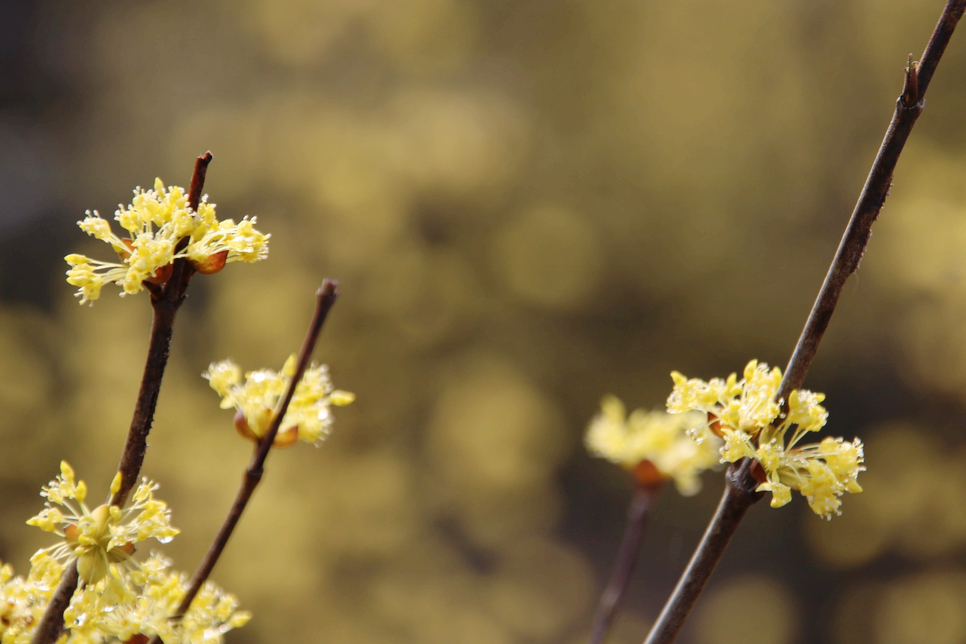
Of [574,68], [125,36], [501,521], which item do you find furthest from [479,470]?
[125,36]

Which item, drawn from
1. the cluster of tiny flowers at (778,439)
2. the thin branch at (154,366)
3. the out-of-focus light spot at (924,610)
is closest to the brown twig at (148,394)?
the thin branch at (154,366)

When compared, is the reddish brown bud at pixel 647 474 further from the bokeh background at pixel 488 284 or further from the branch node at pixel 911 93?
the bokeh background at pixel 488 284

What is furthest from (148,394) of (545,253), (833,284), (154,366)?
(545,253)

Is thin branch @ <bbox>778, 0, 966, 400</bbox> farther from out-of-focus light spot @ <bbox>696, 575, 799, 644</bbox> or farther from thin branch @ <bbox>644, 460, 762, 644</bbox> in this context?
out-of-focus light spot @ <bbox>696, 575, 799, 644</bbox>

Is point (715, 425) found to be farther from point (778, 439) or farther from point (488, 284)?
point (488, 284)

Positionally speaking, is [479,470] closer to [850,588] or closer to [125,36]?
[850,588]
